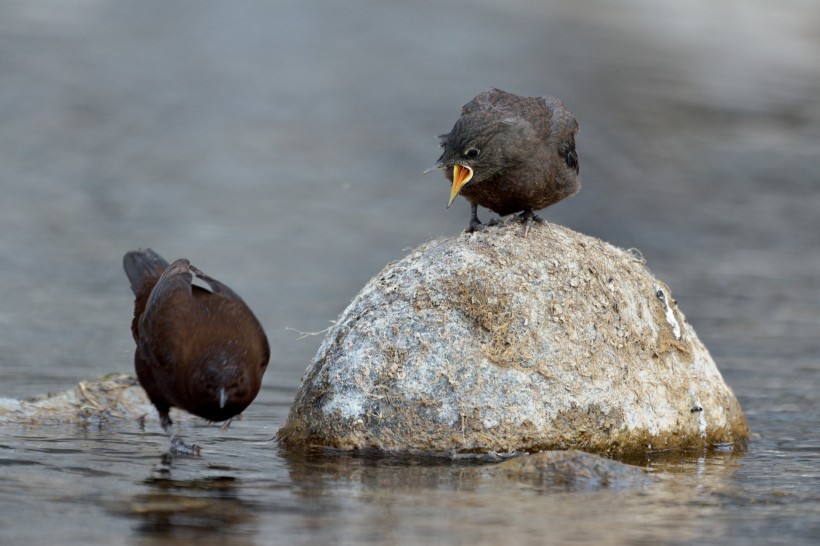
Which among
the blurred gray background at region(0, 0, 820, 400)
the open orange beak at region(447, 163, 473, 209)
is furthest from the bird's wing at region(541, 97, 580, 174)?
the blurred gray background at region(0, 0, 820, 400)

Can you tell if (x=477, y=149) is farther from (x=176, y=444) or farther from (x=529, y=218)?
(x=176, y=444)

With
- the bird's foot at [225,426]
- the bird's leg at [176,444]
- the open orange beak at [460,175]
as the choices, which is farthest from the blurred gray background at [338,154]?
the open orange beak at [460,175]

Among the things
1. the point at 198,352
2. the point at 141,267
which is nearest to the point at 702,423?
the point at 198,352

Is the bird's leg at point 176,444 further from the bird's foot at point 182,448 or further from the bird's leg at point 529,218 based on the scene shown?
the bird's leg at point 529,218

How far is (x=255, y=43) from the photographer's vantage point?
23.2m

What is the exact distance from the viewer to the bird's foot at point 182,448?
773 cm

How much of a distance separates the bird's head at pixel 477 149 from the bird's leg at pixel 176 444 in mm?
2324

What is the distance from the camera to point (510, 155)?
26.4 feet

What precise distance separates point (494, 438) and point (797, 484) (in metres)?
1.81

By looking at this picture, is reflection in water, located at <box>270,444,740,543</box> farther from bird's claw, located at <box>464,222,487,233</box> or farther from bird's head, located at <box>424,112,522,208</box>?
bird's head, located at <box>424,112,522,208</box>

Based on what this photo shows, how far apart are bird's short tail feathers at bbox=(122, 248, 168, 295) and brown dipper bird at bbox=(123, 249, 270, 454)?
0.71m

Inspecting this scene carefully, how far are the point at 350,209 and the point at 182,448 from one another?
10055mm

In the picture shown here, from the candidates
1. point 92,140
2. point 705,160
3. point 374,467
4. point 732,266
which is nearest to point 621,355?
point 374,467

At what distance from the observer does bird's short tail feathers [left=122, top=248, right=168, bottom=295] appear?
8805mm
